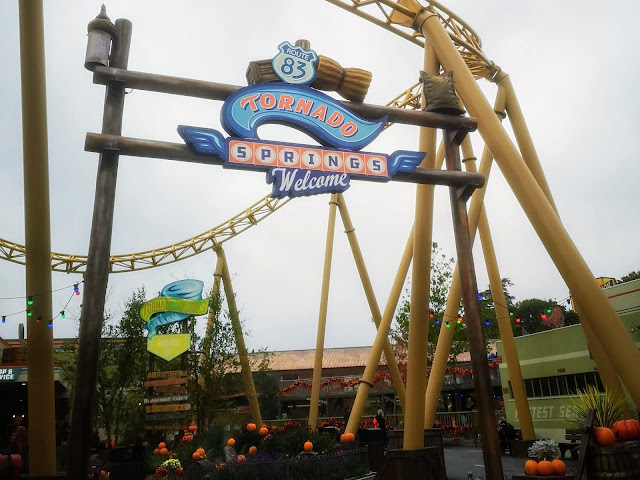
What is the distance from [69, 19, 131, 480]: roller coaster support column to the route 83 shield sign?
7.96ft

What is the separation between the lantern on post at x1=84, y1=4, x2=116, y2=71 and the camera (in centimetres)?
723

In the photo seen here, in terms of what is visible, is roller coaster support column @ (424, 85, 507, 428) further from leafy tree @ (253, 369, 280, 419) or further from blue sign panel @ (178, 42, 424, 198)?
leafy tree @ (253, 369, 280, 419)

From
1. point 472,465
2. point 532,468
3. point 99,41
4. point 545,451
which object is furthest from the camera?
point 472,465

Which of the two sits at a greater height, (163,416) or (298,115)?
(298,115)

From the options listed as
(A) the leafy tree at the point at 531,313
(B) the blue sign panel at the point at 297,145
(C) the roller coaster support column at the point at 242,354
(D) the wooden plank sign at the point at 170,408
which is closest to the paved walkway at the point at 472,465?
(B) the blue sign panel at the point at 297,145

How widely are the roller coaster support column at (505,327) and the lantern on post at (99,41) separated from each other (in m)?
9.76

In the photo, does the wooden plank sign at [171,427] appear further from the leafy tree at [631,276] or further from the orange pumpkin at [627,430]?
the leafy tree at [631,276]

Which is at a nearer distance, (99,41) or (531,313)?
(99,41)

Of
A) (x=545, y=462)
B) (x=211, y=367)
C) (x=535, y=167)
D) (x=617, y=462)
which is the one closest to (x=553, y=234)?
(x=545, y=462)

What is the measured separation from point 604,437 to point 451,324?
7.24 meters

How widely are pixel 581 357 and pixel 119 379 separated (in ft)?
54.0

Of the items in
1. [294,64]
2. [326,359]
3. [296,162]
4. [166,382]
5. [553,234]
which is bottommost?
[166,382]

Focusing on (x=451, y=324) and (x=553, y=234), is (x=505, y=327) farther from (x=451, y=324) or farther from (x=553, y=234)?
(x=553, y=234)

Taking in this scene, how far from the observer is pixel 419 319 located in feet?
30.5
